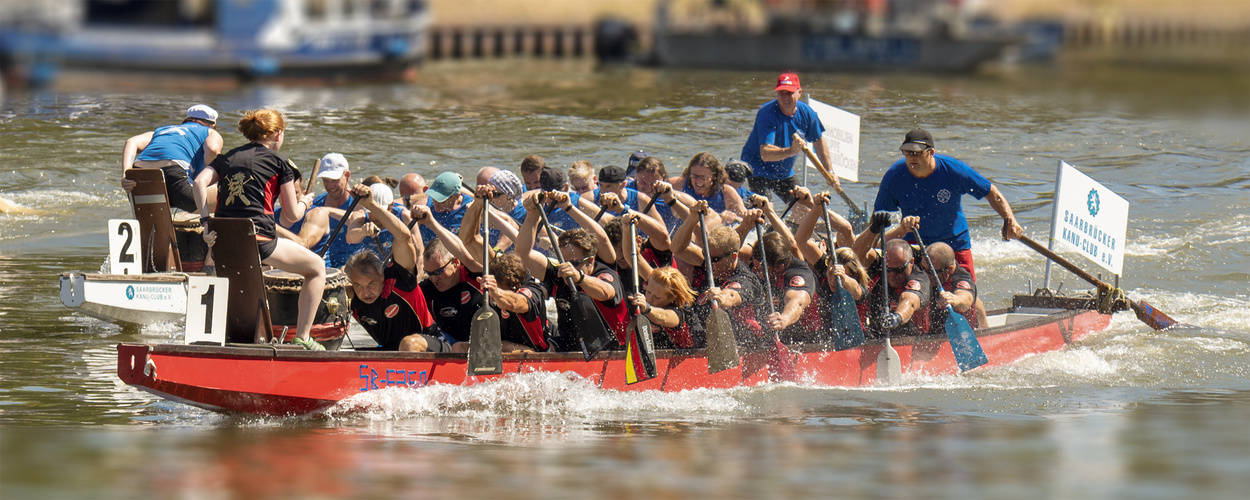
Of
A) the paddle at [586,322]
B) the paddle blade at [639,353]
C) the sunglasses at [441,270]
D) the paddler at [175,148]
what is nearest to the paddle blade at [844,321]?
the paddle blade at [639,353]

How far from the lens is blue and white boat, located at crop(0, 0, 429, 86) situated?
24.9 meters

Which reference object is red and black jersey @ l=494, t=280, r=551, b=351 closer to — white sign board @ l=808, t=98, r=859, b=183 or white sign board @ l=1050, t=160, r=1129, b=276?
white sign board @ l=1050, t=160, r=1129, b=276

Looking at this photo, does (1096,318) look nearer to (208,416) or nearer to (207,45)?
(208,416)

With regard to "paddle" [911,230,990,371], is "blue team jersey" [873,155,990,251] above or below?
above

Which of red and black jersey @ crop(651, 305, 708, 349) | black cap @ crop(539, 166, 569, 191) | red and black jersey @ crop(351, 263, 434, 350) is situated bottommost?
red and black jersey @ crop(651, 305, 708, 349)

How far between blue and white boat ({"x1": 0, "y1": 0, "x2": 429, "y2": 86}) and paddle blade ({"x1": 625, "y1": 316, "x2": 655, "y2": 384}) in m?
18.2

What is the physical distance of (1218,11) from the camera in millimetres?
59469

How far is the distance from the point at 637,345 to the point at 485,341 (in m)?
0.95

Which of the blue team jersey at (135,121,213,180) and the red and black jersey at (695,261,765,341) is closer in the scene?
the red and black jersey at (695,261,765,341)

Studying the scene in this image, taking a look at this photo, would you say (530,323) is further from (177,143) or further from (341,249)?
(177,143)

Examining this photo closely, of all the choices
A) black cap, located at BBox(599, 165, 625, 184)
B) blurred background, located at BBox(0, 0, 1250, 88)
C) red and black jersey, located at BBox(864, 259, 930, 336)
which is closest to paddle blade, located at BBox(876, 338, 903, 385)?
red and black jersey, located at BBox(864, 259, 930, 336)

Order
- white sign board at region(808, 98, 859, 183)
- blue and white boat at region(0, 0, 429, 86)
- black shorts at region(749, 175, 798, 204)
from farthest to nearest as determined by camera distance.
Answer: blue and white boat at region(0, 0, 429, 86) → white sign board at region(808, 98, 859, 183) → black shorts at region(749, 175, 798, 204)

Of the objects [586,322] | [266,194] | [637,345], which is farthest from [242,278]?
[637,345]

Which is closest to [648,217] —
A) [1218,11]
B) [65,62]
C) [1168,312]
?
[1168,312]
